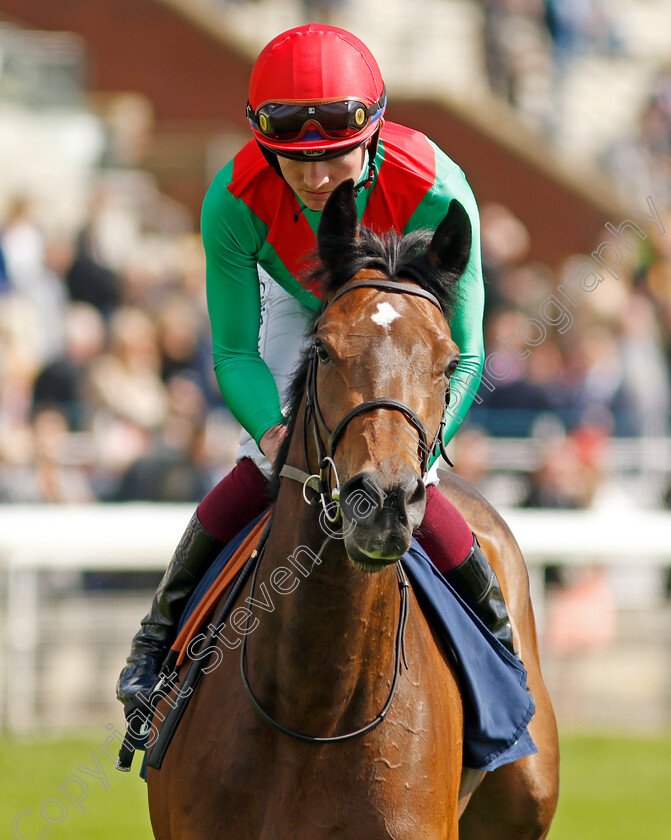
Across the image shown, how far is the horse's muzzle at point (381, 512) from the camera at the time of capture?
9.52ft

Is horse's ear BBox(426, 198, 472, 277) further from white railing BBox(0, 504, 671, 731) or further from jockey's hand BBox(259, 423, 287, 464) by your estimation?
white railing BBox(0, 504, 671, 731)

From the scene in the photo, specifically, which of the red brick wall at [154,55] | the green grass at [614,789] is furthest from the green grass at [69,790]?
the red brick wall at [154,55]

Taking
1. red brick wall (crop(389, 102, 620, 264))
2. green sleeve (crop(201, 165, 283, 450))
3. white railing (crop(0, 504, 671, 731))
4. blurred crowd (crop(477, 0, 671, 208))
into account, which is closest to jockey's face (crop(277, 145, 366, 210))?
green sleeve (crop(201, 165, 283, 450))

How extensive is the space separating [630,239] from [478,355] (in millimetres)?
10666

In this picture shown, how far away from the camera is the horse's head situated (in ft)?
9.64

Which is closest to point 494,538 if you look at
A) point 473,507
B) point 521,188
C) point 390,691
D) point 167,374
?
point 473,507

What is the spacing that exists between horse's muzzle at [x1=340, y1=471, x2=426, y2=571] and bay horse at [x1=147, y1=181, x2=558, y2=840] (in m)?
0.11

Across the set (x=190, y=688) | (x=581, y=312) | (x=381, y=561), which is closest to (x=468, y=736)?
(x=190, y=688)

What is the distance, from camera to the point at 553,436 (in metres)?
10.4

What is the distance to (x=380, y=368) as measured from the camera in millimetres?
3115

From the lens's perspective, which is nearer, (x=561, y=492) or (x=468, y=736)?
(x=468, y=736)

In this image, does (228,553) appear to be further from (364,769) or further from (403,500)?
(403,500)

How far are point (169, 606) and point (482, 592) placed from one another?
41.6 inches

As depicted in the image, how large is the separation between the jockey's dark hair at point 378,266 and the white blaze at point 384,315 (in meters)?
0.19
